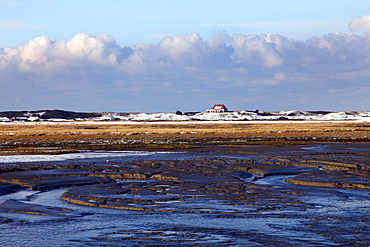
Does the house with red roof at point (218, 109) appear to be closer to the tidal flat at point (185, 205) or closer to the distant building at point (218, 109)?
the distant building at point (218, 109)

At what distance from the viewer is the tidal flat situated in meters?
10.4

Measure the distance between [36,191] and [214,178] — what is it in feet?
22.6

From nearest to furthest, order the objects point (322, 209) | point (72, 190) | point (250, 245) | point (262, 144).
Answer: point (250, 245), point (322, 209), point (72, 190), point (262, 144)

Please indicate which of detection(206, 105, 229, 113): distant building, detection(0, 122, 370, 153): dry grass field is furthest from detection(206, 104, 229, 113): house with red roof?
detection(0, 122, 370, 153): dry grass field

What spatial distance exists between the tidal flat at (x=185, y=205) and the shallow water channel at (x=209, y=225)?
21 mm

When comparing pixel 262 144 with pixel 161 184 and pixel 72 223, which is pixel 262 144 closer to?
pixel 161 184

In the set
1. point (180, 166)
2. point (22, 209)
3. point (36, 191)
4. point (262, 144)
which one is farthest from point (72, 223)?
point (262, 144)

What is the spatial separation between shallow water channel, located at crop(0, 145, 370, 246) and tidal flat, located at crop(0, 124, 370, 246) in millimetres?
21

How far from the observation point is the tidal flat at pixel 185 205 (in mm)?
10352

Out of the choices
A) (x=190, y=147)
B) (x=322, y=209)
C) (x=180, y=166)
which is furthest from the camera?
(x=190, y=147)

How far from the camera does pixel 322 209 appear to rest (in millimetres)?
13227

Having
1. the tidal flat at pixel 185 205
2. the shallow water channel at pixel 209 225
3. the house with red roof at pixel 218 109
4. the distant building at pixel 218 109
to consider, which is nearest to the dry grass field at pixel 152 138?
the tidal flat at pixel 185 205

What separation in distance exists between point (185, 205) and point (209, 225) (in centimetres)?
252

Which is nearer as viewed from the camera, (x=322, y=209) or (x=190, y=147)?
(x=322, y=209)
